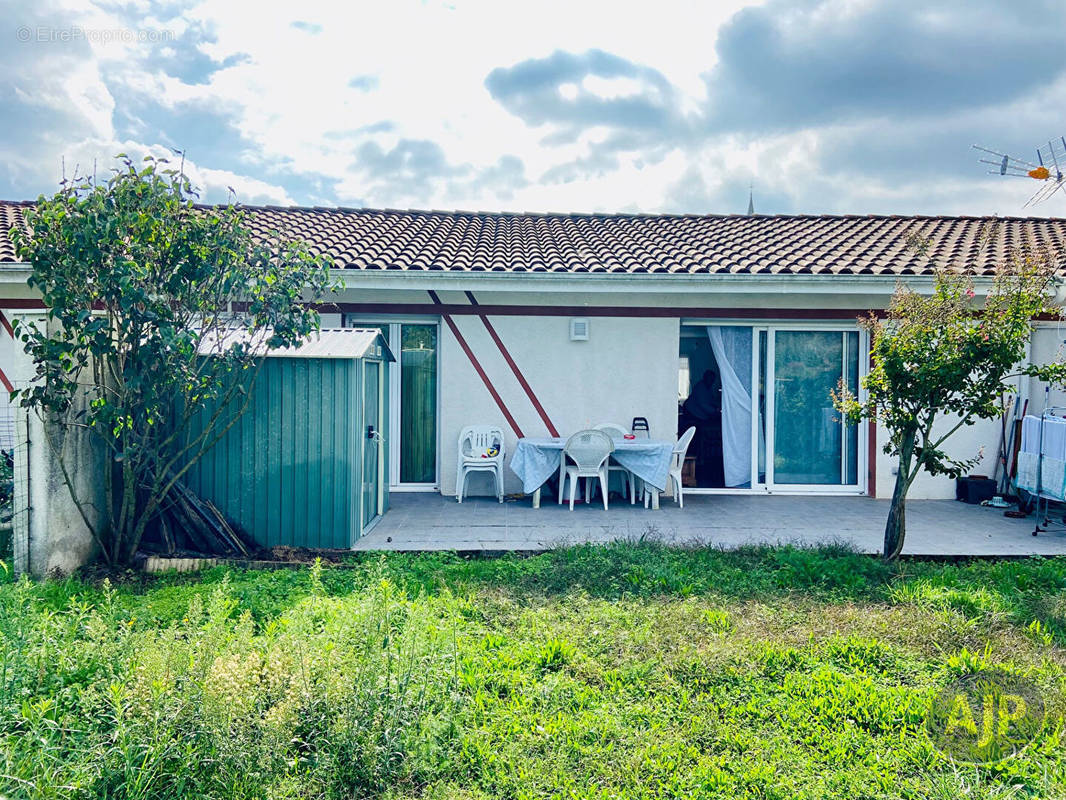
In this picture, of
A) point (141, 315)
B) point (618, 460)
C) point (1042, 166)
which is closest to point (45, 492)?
point (141, 315)

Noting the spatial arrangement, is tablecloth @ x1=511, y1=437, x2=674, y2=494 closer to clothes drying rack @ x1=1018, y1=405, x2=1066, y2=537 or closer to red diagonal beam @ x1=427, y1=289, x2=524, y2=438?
red diagonal beam @ x1=427, y1=289, x2=524, y2=438

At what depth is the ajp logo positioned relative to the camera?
9.39ft

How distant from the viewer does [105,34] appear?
616 cm

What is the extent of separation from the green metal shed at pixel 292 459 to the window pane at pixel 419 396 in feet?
8.80

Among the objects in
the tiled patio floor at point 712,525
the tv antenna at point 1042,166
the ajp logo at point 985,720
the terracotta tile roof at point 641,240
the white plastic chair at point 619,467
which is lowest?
the ajp logo at point 985,720

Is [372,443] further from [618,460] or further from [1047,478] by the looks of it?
[1047,478]

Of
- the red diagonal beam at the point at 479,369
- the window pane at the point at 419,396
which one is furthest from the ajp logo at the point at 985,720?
the window pane at the point at 419,396

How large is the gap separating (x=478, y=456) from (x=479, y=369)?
1.11 m

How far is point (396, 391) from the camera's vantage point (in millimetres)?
8469

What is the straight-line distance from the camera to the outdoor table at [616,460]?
7.46 meters

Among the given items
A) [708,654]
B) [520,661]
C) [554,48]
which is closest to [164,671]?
[520,661]

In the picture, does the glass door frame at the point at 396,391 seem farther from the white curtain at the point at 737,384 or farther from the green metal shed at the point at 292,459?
the white curtain at the point at 737,384

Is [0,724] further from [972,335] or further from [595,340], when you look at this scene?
[595,340]

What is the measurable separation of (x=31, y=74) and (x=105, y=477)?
399 cm
